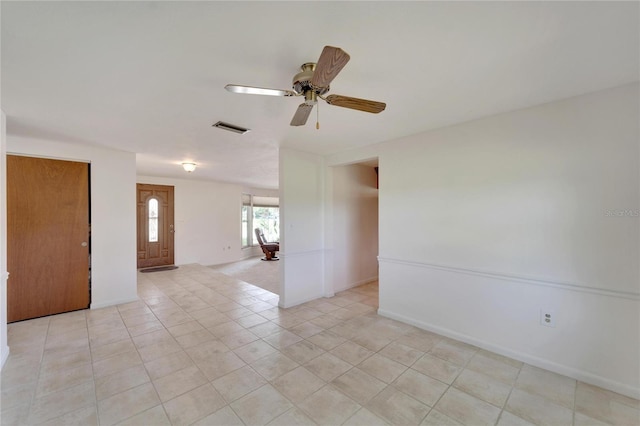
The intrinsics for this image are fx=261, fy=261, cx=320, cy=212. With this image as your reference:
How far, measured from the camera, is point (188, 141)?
346 cm

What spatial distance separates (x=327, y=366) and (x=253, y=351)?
77 centimetres

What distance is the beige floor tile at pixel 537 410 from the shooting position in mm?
1743

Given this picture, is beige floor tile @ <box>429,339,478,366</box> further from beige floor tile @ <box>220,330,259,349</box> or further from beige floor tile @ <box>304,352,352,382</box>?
beige floor tile @ <box>220,330,259,349</box>

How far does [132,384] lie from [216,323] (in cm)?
119

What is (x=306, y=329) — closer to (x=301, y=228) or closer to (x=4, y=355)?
(x=301, y=228)

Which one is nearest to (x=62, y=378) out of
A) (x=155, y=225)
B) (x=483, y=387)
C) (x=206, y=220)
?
(x=483, y=387)

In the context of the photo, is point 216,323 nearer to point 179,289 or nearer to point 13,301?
point 179,289

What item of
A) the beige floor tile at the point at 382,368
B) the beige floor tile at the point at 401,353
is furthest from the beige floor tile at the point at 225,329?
the beige floor tile at the point at 401,353

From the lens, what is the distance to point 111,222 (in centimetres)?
393

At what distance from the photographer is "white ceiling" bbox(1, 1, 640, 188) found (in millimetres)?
1274

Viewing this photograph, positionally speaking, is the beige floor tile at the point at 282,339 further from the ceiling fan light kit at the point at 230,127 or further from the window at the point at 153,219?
the window at the point at 153,219

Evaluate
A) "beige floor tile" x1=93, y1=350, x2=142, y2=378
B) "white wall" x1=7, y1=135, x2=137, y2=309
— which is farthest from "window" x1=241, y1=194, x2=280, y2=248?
"beige floor tile" x1=93, y1=350, x2=142, y2=378

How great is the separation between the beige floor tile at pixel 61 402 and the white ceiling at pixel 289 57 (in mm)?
2319

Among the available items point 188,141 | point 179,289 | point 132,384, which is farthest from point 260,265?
point 132,384
